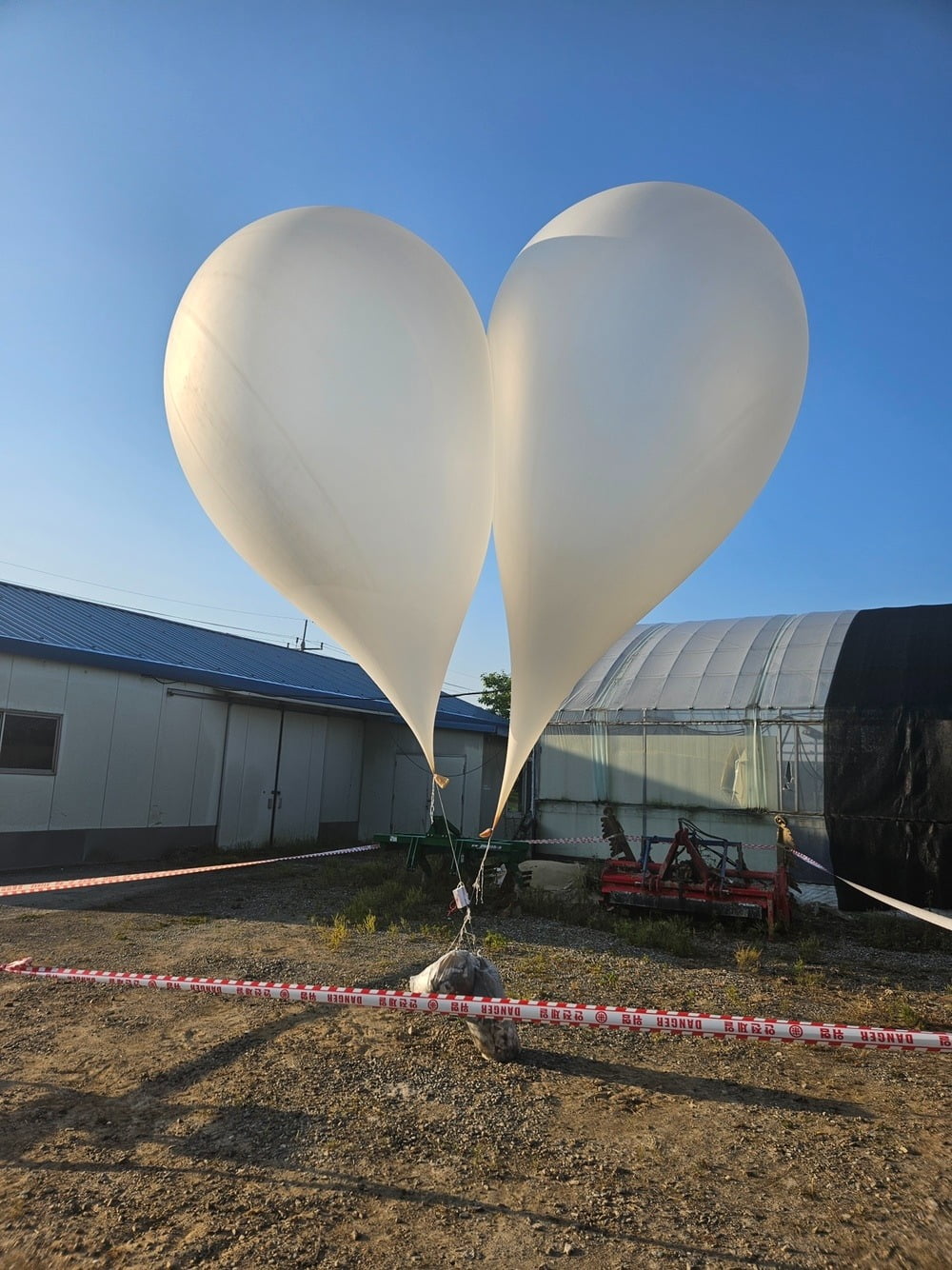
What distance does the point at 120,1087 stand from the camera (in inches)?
166

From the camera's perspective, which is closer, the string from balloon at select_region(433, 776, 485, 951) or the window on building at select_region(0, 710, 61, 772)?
the string from balloon at select_region(433, 776, 485, 951)

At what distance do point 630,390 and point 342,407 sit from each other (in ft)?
4.44

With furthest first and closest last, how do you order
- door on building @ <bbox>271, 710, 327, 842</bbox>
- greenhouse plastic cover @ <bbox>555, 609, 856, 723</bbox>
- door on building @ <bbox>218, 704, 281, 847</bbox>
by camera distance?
door on building @ <bbox>271, 710, 327, 842</bbox> → door on building @ <bbox>218, 704, 281, 847</bbox> → greenhouse plastic cover @ <bbox>555, 609, 856, 723</bbox>

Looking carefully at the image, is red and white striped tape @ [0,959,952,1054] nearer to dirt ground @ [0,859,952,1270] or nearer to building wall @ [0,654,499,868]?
dirt ground @ [0,859,952,1270]

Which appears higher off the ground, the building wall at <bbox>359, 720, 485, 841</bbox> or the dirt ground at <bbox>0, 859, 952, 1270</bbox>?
the building wall at <bbox>359, 720, 485, 841</bbox>

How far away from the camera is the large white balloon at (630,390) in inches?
145

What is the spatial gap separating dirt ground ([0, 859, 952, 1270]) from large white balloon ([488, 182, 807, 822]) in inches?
97.1

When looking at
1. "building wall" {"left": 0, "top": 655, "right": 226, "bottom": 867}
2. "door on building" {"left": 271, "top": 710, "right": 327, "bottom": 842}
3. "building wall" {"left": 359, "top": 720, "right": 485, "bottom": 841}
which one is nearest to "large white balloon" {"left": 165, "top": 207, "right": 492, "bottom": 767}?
"building wall" {"left": 0, "top": 655, "right": 226, "bottom": 867}

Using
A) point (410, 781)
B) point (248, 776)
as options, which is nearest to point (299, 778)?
point (248, 776)

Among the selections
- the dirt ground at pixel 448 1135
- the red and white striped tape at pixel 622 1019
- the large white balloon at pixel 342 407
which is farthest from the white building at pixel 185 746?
the large white balloon at pixel 342 407

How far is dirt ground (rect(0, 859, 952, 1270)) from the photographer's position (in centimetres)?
292

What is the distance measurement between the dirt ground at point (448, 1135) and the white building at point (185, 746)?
6111 millimetres

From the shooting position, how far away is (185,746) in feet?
46.1

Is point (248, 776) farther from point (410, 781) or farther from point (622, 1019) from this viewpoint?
point (622, 1019)
